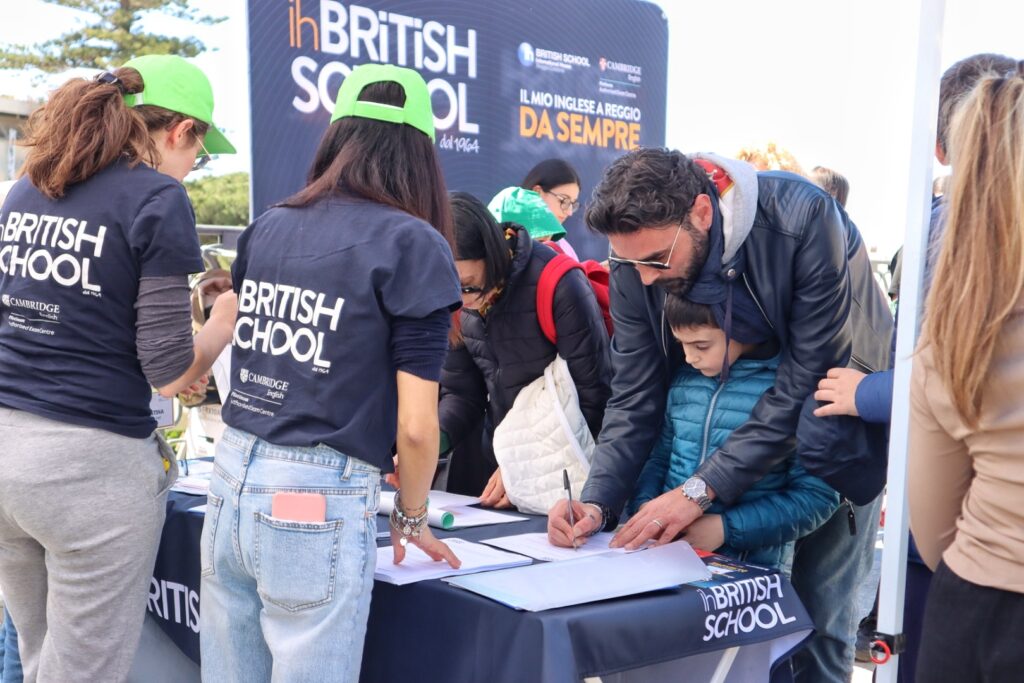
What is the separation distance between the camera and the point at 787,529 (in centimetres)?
182

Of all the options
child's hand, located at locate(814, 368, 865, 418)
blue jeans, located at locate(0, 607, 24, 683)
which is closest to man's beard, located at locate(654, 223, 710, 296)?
child's hand, located at locate(814, 368, 865, 418)

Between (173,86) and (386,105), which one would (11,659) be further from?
(386,105)

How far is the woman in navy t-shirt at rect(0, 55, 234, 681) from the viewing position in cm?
168

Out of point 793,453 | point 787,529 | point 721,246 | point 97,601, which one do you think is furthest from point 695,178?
point 97,601

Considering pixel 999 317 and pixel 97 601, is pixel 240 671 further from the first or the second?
pixel 999 317

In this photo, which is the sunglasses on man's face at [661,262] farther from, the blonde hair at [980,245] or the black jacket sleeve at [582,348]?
the blonde hair at [980,245]

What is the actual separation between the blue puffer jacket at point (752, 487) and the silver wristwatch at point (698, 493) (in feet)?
0.18

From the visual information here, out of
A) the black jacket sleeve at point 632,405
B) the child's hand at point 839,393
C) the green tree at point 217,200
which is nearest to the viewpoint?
the child's hand at point 839,393

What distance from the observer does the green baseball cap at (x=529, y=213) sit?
3.02 meters

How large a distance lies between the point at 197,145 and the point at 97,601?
2.67ft

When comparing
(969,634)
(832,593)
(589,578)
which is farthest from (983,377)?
(832,593)

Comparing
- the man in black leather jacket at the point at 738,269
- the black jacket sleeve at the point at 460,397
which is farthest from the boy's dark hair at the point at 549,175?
the man in black leather jacket at the point at 738,269

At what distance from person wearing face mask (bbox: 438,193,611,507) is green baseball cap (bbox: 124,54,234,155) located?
23.1 inches

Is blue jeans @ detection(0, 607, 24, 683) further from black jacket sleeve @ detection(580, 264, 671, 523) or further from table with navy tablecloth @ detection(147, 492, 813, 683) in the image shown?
black jacket sleeve @ detection(580, 264, 671, 523)
